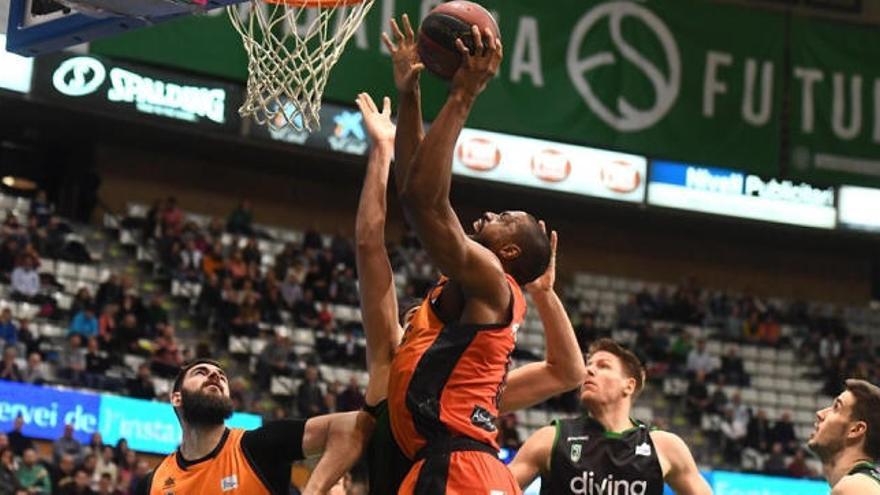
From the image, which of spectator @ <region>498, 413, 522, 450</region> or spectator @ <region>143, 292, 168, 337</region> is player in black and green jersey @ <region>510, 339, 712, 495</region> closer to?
spectator @ <region>498, 413, 522, 450</region>

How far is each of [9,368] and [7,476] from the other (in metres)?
2.48

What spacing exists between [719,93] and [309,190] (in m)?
6.66

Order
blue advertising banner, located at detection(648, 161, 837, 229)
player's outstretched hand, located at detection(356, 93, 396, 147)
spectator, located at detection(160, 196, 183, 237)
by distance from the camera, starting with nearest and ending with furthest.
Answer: player's outstretched hand, located at detection(356, 93, 396, 147) → spectator, located at detection(160, 196, 183, 237) → blue advertising banner, located at detection(648, 161, 837, 229)

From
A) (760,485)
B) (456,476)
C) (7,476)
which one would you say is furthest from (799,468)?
(456,476)

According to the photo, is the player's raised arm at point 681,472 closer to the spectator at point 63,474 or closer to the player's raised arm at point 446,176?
the player's raised arm at point 446,176

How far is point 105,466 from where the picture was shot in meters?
16.5

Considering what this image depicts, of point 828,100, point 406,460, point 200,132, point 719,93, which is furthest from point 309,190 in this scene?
point 406,460

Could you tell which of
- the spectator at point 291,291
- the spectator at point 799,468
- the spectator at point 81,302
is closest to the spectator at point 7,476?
the spectator at point 81,302

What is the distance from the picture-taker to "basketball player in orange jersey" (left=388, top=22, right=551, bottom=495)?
4602 millimetres

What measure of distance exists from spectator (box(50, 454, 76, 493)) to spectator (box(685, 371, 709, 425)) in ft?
33.4

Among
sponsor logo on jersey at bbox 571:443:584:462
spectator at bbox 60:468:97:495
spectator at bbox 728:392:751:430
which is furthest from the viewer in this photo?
spectator at bbox 728:392:751:430

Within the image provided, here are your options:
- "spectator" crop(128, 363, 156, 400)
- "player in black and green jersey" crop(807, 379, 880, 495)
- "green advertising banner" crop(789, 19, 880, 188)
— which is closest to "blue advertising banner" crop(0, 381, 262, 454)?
"spectator" crop(128, 363, 156, 400)

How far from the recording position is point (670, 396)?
2364 centimetres

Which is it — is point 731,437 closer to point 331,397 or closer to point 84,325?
point 331,397
